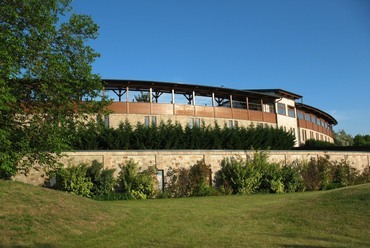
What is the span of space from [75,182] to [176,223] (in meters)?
10.9

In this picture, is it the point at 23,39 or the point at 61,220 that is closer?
the point at 61,220

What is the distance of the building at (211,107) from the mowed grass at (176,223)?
18741 mm

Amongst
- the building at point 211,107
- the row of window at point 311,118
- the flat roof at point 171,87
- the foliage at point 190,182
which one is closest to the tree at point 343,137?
the row of window at point 311,118

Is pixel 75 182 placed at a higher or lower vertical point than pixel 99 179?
lower

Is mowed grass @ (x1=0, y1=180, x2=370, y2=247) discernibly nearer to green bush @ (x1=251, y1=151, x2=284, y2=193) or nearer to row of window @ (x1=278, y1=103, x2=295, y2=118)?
green bush @ (x1=251, y1=151, x2=284, y2=193)

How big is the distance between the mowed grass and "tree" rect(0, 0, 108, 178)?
5.63 feet

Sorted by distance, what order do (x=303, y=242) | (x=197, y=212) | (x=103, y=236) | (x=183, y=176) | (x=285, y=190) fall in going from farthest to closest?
(x=285, y=190)
(x=183, y=176)
(x=197, y=212)
(x=103, y=236)
(x=303, y=242)

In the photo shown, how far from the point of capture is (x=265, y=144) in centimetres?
3909

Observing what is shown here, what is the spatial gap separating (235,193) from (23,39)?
1728 cm

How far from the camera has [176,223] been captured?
45.6ft

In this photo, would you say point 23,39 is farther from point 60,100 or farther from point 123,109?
point 123,109

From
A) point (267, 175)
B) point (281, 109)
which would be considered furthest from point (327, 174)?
point (281, 109)

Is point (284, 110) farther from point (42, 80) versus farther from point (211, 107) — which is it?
point (42, 80)

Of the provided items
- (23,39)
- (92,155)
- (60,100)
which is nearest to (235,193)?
(92,155)
